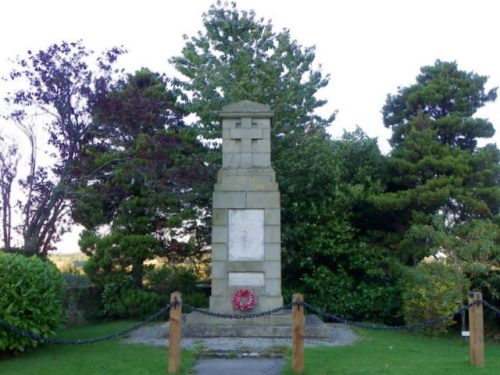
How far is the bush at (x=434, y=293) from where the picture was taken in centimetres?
1273

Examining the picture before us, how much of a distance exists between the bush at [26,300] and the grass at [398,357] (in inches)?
165

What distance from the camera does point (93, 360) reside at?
30.8 feet

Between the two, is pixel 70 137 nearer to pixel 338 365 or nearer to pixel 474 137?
pixel 338 365

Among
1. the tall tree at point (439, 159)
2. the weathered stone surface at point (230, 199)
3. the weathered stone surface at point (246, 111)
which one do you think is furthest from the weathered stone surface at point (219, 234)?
the tall tree at point (439, 159)

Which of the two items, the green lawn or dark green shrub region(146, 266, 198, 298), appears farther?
dark green shrub region(146, 266, 198, 298)

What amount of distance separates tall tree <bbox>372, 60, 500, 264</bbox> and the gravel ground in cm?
453

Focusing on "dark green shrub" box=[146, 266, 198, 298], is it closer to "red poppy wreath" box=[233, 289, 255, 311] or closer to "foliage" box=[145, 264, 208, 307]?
"foliage" box=[145, 264, 208, 307]

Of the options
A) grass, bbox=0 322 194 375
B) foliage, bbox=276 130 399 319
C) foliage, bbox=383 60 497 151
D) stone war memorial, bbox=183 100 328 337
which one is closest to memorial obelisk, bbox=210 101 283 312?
stone war memorial, bbox=183 100 328 337

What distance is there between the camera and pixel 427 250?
50.7ft

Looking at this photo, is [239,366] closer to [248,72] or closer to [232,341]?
[232,341]

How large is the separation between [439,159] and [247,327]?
768 centimetres

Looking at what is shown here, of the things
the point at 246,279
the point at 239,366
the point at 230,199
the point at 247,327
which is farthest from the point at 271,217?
the point at 239,366

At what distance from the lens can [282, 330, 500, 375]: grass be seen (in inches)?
339

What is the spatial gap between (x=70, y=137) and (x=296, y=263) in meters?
7.17
